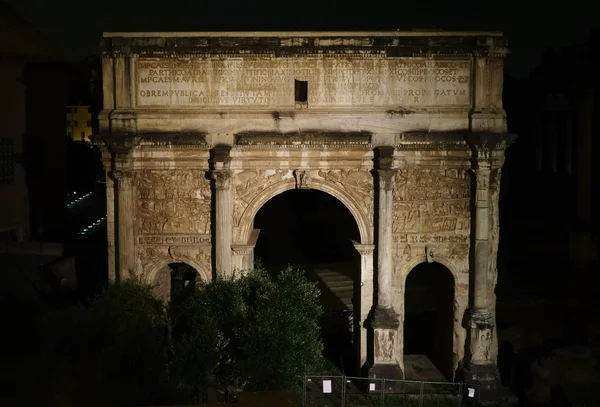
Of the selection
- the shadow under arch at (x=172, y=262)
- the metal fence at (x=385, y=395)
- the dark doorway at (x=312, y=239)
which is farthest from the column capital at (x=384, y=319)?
the dark doorway at (x=312, y=239)

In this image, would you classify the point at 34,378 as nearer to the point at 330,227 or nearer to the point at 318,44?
the point at 318,44

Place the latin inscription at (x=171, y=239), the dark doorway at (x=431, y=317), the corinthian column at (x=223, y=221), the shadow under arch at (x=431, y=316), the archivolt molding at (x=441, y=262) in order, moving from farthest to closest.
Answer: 1. the dark doorway at (x=431, y=317)
2. the shadow under arch at (x=431, y=316)
3. the archivolt molding at (x=441, y=262)
4. the latin inscription at (x=171, y=239)
5. the corinthian column at (x=223, y=221)

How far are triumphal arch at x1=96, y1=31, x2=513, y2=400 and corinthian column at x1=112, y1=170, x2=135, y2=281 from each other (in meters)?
0.05

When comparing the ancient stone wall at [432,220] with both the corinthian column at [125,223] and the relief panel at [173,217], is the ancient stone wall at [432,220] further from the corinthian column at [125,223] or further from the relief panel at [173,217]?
the corinthian column at [125,223]

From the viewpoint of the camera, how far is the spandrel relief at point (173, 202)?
22203 millimetres

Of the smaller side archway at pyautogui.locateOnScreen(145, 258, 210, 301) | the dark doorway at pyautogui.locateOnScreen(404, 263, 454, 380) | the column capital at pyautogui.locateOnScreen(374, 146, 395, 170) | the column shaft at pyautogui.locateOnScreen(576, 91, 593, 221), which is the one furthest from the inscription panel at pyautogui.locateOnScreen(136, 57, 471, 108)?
the column shaft at pyautogui.locateOnScreen(576, 91, 593, 221)

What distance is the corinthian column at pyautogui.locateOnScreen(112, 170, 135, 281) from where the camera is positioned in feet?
71.7

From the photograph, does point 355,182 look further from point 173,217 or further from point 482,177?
point 173,217

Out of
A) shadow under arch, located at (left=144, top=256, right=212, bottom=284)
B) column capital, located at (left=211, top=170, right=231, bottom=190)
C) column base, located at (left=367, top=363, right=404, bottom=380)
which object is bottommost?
column base, located at (left=367, top=363, right=404, bottom=380)

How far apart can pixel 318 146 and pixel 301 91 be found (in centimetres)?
171

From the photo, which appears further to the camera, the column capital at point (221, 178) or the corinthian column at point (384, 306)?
the corinthian column at point (384, 306)

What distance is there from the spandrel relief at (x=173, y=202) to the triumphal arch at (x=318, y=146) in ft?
0.11

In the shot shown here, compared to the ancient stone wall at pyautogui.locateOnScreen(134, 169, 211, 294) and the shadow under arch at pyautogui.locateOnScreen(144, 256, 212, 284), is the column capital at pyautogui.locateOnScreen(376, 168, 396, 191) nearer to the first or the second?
the ancient stone wall at pyautogui.locateOnScreen(134, 169, 211, 294)

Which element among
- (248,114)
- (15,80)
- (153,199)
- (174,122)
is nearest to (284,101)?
(248,114)
